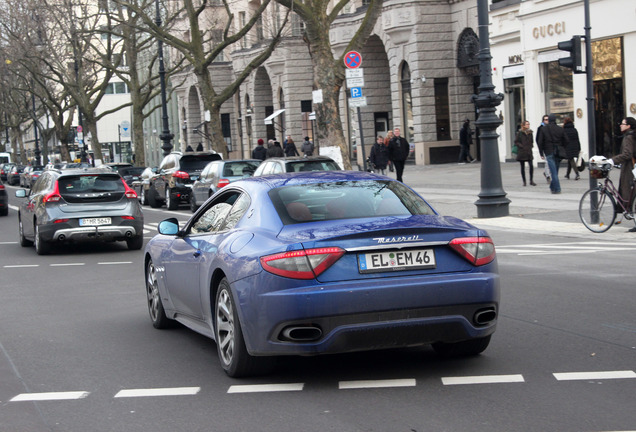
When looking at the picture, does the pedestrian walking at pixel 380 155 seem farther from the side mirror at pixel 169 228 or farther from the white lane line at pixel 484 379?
the white lane line at pixel 484 379

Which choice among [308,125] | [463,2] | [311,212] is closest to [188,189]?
[463,2]

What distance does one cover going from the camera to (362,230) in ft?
20.6

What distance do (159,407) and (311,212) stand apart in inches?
64.7

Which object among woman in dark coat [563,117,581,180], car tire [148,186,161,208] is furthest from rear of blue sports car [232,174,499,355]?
car tire [148,186,161,208]

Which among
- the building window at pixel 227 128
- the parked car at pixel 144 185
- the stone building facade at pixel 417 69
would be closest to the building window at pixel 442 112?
the stone building facade at pixel 417 69

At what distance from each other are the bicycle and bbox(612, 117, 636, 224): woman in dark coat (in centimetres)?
13

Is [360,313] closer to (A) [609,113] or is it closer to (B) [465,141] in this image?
(A) [609,113]

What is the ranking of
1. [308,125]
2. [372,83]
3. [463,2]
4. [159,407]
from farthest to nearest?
1. [308,125]
2. [372,83]
3. [463,2]
4. [159,407]

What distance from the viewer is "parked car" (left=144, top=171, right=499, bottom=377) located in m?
6.11

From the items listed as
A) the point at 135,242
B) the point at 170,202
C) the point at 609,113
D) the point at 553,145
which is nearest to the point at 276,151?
the point at 170,202

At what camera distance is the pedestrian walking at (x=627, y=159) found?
625 inches

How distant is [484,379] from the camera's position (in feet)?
21.1

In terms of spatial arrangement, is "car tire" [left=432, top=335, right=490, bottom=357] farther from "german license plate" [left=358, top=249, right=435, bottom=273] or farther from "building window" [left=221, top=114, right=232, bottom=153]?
"building window" [left=221, top=114, right=232, bottom=153]

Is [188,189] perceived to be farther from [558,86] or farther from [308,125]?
[308,125]
